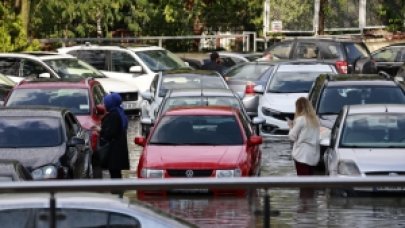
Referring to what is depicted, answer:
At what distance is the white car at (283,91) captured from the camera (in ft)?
80.9

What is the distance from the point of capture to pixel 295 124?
56.0 feet

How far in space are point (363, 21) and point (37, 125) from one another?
4056 cm

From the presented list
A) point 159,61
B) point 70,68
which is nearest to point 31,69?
point 70,68

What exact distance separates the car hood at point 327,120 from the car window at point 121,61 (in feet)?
46.7

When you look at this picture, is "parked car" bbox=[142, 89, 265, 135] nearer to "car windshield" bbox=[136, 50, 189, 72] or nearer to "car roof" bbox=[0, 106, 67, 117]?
"car roof" bbox=[0, 106, 67, 117]

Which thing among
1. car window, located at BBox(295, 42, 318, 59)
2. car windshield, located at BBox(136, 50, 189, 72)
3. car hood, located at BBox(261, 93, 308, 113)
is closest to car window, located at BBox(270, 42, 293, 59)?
car window, located at BBox(295, 42, 318, 59)

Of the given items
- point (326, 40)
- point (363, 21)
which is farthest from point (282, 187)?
point (363, 21)

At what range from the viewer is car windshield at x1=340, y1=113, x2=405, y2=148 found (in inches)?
659

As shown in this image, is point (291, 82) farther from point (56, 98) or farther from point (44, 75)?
point (44, 75)

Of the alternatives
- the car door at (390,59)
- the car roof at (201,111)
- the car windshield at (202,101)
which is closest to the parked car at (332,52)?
the car door at (390,59)

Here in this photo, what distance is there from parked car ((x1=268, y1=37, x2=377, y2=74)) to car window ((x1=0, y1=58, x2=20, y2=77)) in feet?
28.8

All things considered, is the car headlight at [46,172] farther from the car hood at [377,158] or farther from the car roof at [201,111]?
the car hood at [377,158]

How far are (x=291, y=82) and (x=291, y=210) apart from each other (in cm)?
1904

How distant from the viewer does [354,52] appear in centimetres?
3672
